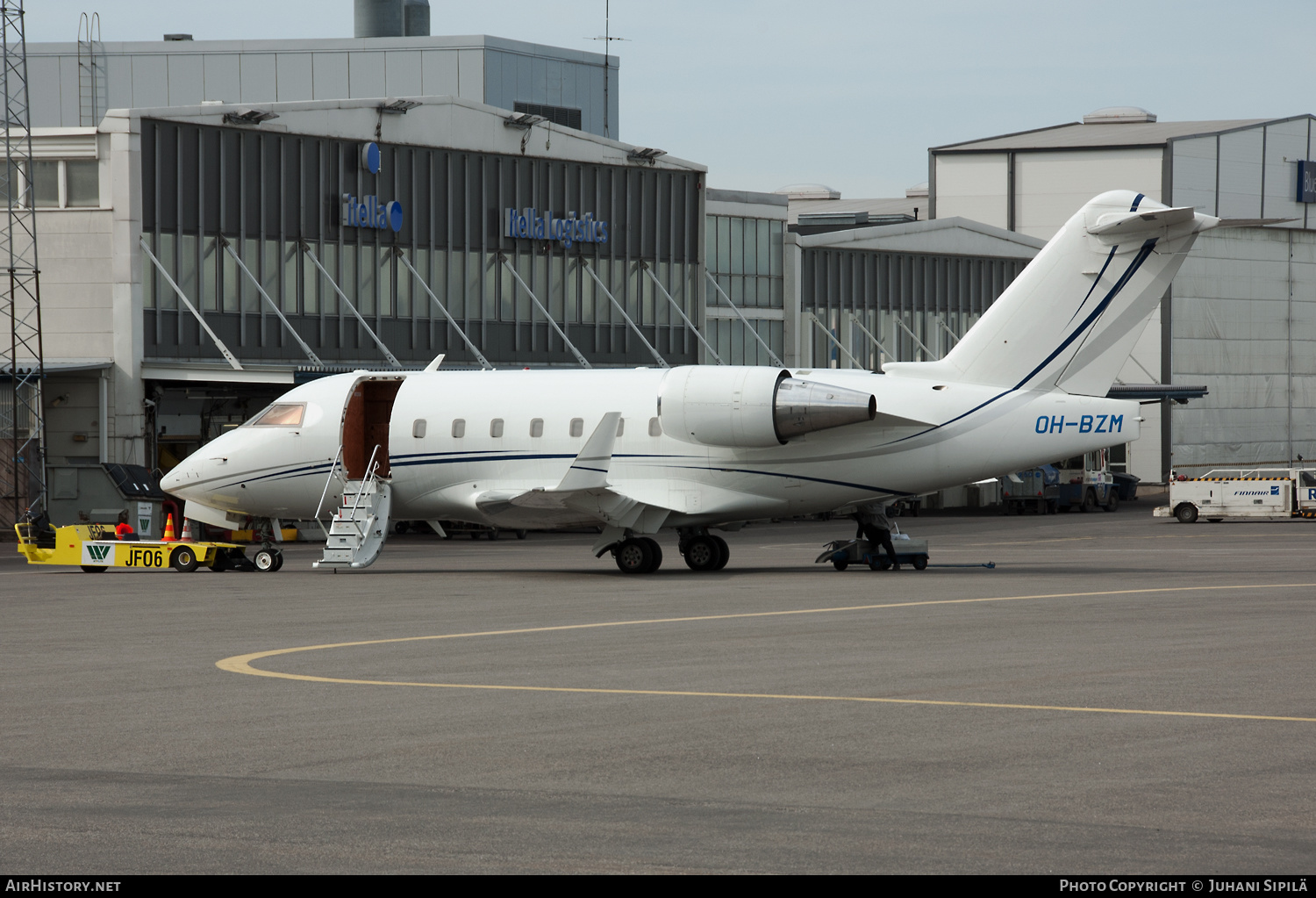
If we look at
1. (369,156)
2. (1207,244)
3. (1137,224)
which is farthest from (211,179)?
(1207,244)

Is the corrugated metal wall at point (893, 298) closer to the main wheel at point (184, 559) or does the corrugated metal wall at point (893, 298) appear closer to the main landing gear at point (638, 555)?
the main landing gear at point (638, 555)

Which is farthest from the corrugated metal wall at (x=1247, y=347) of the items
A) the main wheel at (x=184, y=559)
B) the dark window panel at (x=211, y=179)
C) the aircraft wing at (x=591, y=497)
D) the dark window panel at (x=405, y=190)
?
the main wheel at (x=184, y=559)

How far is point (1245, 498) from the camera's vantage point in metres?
58.8

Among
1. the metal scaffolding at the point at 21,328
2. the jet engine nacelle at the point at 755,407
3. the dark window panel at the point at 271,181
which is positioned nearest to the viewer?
the jet engine nacelle at the point at 755,407

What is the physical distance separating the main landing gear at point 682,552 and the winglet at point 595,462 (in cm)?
225

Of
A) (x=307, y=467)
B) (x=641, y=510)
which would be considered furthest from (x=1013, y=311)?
(x=307, y=467)

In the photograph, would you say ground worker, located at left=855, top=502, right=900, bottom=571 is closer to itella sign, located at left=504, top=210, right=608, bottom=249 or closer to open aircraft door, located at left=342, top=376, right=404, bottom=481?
open aircraft door, located at left=342, top=376, right=404, bottom=481

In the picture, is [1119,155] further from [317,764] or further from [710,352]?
[317,764]

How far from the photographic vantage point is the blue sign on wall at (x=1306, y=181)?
92.4 m

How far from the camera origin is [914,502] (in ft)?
228

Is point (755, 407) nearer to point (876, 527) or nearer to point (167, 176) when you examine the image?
point (876, 527)

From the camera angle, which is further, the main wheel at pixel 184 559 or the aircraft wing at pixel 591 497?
the main wheel at pixel 184 559

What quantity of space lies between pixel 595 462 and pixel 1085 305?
373 inches

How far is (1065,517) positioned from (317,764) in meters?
55.2
